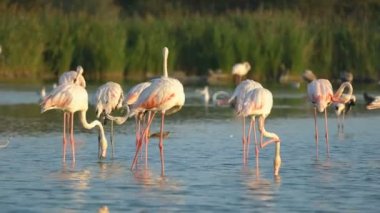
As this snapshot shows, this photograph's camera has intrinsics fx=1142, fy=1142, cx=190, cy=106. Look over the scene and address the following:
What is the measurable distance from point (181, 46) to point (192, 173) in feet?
67.7

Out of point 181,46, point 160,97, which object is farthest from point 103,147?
point 181,46

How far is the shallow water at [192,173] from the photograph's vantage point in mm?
10672

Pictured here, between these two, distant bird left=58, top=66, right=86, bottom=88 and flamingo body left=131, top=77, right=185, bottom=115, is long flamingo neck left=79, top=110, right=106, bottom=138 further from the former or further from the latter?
distant bird left=58, top=66, right=86, bottom=88

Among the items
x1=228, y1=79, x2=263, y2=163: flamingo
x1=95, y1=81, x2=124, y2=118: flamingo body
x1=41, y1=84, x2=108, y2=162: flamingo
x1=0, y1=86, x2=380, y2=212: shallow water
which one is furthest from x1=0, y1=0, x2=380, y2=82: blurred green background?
x1=41, y1=84, x2=108, y2=162: flamingo

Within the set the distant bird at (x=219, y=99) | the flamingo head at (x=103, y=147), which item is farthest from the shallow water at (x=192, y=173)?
the distant bird at (x=219, y=99)

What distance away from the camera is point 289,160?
14.4 meters

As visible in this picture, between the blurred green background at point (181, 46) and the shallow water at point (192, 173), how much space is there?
39.9ft

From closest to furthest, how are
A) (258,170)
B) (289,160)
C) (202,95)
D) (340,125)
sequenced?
(258,170)
(289,160)
(340,125)
(202,95)

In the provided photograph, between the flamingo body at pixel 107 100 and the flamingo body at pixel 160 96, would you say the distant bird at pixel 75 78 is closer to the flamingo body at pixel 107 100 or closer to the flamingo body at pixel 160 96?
the flamingo body at pixel 107 100

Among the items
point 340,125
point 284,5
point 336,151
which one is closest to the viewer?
point 336,151

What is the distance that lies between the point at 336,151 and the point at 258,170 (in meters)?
2.70

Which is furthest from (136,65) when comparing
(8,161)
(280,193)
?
(280,193)

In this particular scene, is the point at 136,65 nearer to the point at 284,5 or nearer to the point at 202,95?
the point at 202,95

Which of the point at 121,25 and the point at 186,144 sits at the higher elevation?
the point at 121,25
